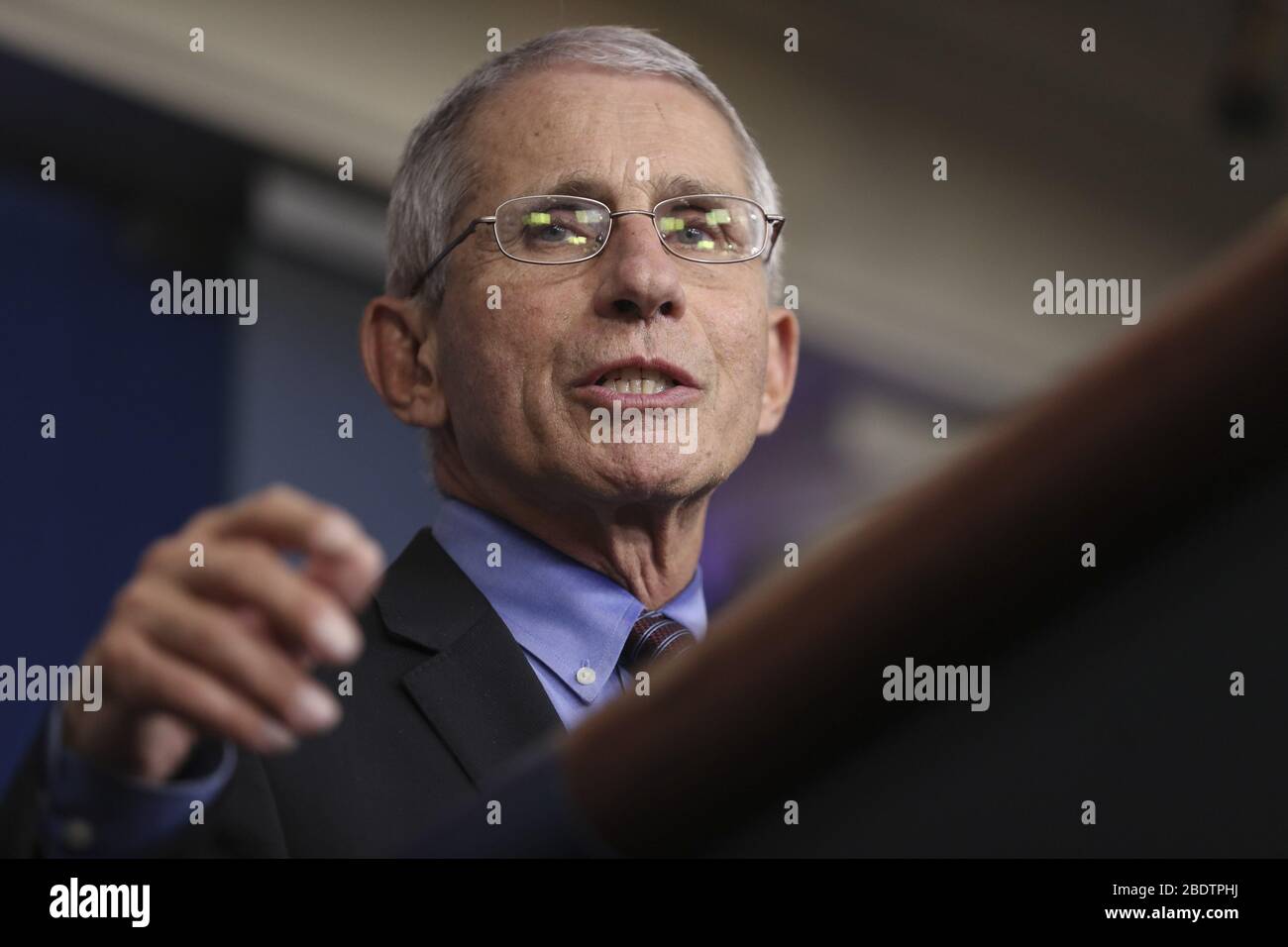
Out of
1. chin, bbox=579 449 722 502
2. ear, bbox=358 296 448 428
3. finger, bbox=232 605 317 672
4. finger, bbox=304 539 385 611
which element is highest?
ear, bbox=358 296 448 428

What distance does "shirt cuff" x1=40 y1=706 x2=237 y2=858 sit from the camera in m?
0.58

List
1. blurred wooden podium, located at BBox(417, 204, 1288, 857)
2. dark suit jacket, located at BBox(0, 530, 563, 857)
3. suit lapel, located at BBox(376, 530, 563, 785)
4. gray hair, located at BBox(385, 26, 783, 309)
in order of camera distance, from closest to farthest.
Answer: blurred wooden podium, located at BBox(417, 204, 1288, 857) < dark suit jacket, located at BBox(0, 530, 563, 857) < suit lapel, located at BBox(376, 530, 563, 785) < gray hair, located at BBox(385, 26, 783, 309)

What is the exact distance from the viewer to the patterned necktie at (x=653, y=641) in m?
0.97

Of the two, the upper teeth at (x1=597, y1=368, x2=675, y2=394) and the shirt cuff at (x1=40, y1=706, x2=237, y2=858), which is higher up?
the upper teeth at (x1=597, y1=368, x2=675, y2=394)

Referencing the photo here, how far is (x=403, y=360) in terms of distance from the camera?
112 cm

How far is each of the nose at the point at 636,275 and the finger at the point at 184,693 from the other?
519 millimetres

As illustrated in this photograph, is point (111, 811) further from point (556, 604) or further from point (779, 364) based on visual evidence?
point (779, 364)

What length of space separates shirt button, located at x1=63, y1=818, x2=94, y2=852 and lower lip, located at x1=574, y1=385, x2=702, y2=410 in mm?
458

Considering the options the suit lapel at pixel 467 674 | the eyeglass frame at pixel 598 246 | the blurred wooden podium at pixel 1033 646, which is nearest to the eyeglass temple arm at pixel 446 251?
the eyeglass frame at pixel 598 246

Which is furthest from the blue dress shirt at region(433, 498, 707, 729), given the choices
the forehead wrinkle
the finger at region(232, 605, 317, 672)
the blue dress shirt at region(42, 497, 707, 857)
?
the finger at region(232, 605, 317, 672)

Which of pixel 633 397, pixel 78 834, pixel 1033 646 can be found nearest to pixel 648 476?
pixel 633 397

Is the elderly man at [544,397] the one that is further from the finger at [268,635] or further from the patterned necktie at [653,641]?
the finger at [268,635]

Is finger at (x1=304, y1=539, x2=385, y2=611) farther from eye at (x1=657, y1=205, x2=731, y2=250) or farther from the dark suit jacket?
eye at (x1=657, y1=205, x2=731, y2=250)

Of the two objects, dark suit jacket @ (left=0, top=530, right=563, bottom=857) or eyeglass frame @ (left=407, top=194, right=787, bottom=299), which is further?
eyeglass frame @ (left=407, top=194, right=787, bottom=299)
